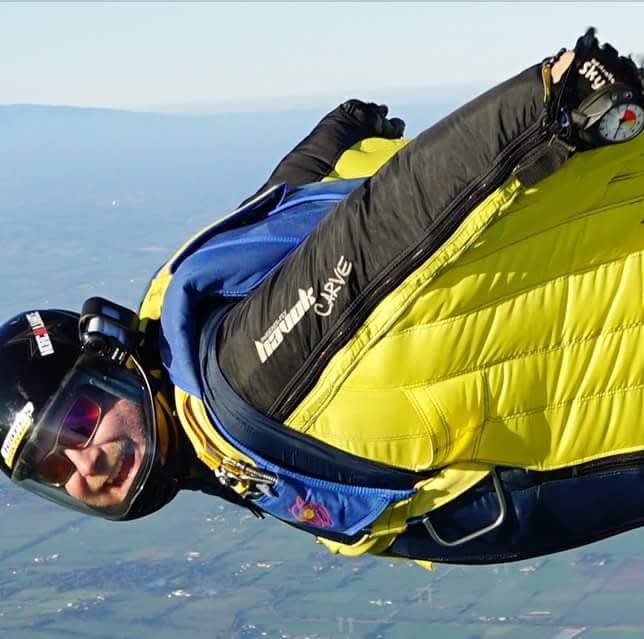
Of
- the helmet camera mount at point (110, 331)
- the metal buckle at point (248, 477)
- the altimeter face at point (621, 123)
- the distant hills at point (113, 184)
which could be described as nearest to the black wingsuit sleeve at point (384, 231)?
the altimeter face at point (621, 123)

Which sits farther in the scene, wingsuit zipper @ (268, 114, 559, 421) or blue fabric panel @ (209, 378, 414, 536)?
blue fabric panel @ (209, 378, 414, 536)

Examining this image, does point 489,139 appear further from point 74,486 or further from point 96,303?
point 74,486

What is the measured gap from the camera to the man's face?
323cm

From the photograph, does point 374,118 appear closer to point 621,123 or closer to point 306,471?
point 306,471

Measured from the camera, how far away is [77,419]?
3275 mm

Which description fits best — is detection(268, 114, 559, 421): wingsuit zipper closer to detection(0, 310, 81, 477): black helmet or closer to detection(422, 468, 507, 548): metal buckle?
detection(422, 468, 507, 548): metal buckle

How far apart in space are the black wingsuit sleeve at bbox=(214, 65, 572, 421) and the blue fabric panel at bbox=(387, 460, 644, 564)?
59 centimetres

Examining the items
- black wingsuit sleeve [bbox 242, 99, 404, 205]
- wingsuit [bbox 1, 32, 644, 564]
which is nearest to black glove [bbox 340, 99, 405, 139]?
black wingsuit sleeve [bbox 242, 99, 404, 205]

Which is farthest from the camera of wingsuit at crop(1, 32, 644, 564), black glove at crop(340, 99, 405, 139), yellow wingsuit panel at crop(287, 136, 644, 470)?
black glove at crop(340, 99, 405, 139)

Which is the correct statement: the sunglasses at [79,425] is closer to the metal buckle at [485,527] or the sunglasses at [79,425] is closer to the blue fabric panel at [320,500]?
the blue fabric panel at [320,500]

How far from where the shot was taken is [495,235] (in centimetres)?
268

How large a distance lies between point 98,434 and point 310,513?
2.03 feet

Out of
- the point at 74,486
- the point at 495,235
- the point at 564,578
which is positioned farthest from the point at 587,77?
the point at 564,578

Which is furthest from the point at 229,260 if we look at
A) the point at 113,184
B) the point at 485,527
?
the point at 113,184
